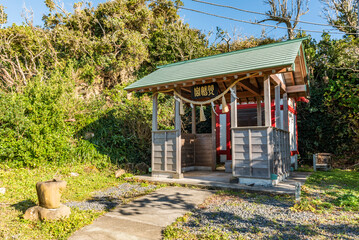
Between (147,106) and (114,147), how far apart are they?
7.75 ft

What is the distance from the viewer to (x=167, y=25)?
16.0 m

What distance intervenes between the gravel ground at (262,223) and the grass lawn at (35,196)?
5.55ft

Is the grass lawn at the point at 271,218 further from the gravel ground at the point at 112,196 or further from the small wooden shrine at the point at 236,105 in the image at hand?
the gravel ground at the point at 112,196

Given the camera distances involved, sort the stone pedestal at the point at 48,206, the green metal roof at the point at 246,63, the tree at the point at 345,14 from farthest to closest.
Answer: the tree at the point at 345,14 → the green metal roof at the point at 246,63 → the stone pedestal at the point at 48,206

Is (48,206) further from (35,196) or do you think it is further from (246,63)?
(246,63)

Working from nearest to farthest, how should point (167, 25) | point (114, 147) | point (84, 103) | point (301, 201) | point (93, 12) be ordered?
point (301, 201)
point (114, 147)
point (84, 103)
point (93, 12)
point (167, 25)

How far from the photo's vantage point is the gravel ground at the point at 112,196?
4.65m

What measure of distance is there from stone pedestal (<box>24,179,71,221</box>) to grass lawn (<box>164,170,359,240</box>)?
1850 millimetres

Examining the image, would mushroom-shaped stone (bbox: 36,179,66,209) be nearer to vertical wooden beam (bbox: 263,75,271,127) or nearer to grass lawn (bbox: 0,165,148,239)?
grass lawn (bbox: 0,165,148,239)

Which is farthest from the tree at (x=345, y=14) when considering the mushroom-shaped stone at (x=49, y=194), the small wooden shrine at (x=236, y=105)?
the mushroom-shaped stone at (x=49, y=194)

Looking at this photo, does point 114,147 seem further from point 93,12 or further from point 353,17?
point 353,17

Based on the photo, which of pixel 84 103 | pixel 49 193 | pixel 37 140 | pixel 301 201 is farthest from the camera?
pixel 84 103

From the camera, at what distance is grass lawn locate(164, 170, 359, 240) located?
3194mm

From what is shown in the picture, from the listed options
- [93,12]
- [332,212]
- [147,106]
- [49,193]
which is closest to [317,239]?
[332,212]
